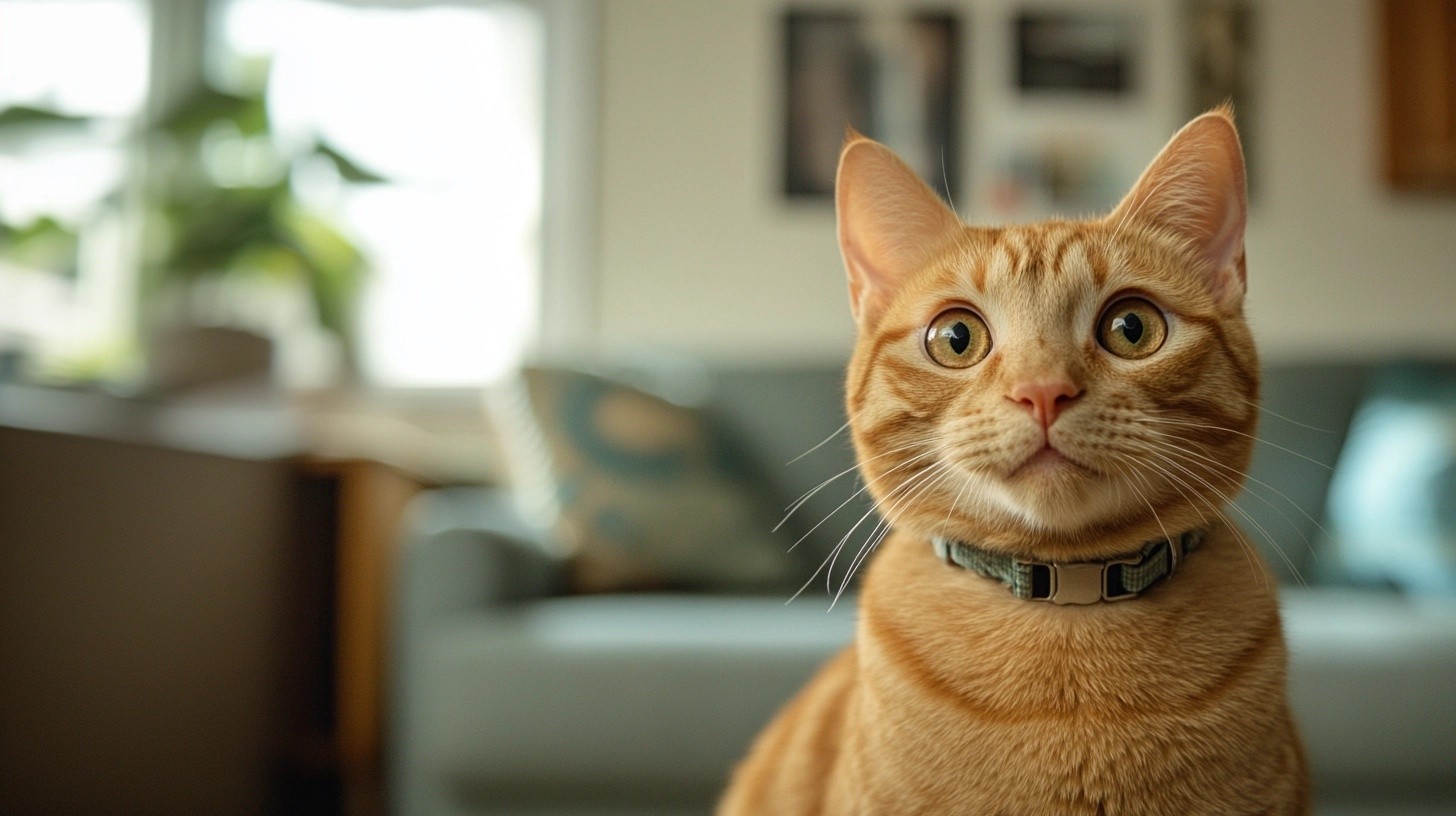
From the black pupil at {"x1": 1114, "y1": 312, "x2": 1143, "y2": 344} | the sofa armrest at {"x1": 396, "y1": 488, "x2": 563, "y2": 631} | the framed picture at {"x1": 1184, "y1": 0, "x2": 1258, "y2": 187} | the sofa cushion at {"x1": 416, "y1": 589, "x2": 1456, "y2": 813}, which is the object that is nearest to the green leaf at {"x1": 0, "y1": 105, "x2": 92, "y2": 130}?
the sofa armrest at {"x1": 396, "y1": 488, "x2": 563, "y2": 631}

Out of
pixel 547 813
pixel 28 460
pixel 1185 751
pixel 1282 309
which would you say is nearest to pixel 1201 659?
pixel 1185 751

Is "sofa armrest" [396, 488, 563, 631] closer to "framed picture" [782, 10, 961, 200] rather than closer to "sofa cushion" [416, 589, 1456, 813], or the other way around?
"sofa cushion" [416, 589, 1456, 813]

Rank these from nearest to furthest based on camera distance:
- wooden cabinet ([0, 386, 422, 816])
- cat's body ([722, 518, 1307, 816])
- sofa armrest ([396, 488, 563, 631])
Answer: cat's body ([722, 518, 1307, 816]) < wooden cabinet ([0, 386, 422, 816]) < sofa armrest ([396, 488, 563, 631])

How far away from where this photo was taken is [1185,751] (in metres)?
0.58

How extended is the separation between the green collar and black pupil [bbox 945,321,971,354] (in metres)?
0.13

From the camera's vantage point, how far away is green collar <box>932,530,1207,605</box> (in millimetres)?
640

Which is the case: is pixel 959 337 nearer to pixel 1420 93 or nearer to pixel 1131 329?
pixel 1131 329

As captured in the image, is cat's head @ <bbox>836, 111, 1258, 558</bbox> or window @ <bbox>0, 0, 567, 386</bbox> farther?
window @ <bbox>0, 0, 567, 386</bbox>

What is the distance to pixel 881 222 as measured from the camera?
2.51ft

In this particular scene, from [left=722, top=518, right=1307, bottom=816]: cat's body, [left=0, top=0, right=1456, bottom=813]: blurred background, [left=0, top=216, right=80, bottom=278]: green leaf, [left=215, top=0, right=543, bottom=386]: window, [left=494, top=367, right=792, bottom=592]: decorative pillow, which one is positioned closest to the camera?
[left=722, top=518, right=1307, bottom=816]: cat's body

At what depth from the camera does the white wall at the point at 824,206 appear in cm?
288

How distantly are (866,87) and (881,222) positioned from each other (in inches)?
89.5

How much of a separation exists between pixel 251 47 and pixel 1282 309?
298 centimetres

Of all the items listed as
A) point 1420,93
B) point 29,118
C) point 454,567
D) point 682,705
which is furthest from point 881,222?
point 1420,93
